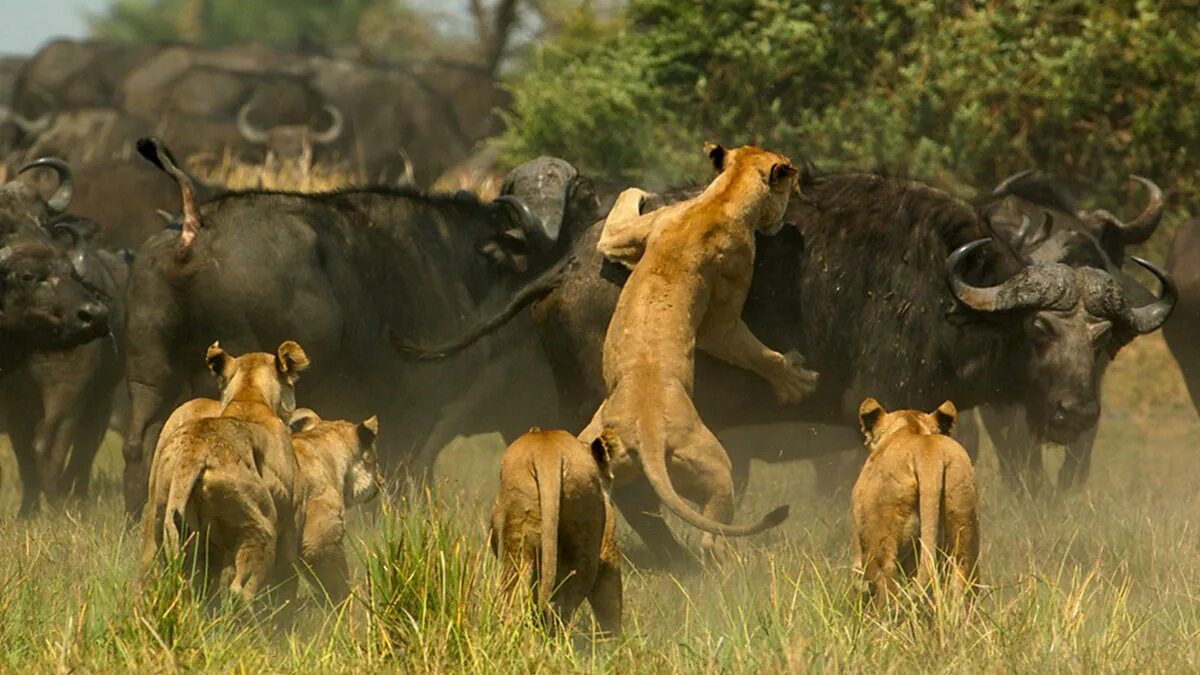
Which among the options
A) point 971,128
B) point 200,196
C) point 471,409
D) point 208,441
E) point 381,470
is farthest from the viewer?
point 971,128

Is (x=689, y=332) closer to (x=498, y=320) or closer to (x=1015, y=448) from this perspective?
(x=498, y=320)

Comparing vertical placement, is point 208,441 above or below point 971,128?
above

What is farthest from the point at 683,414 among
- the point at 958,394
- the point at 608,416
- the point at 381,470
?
the point at 381,470

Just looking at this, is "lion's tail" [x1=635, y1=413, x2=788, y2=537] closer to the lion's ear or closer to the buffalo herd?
the lion's ear

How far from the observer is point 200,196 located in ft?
48.2

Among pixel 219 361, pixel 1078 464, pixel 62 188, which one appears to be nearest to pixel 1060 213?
pixel 1078 464

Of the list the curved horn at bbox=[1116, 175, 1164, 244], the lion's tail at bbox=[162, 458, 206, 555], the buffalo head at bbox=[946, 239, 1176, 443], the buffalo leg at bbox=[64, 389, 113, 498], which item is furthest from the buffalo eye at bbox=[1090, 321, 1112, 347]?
the buffalo leg at bbox=[64, 389, 113, 498]

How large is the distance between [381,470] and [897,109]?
28.8 ft

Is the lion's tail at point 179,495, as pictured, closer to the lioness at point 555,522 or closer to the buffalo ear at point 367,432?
the lioness at point 555,522

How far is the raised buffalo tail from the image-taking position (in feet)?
31.4

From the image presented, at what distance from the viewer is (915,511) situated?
683cm

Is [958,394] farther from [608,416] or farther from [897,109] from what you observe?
[897,109]

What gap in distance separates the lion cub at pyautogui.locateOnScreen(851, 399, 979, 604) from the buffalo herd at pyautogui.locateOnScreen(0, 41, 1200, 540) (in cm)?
225

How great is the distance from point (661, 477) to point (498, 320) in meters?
1.94
